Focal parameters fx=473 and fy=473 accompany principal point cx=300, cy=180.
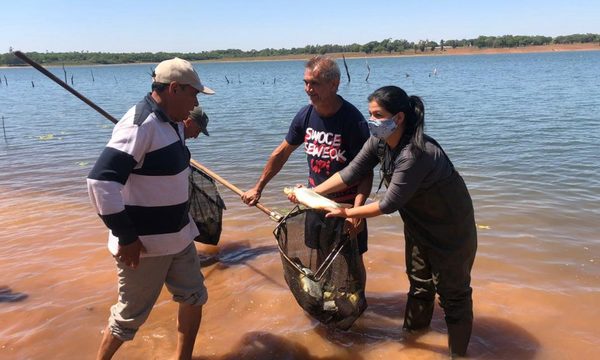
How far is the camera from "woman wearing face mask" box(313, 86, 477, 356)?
272cm

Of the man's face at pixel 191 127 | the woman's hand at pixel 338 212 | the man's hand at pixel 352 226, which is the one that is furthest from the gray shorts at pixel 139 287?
the man's face at pixel 191 127

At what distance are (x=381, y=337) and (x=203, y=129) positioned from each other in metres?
2.28

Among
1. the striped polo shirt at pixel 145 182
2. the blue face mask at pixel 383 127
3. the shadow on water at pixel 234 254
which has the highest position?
the blue face mask at pixel 383 127

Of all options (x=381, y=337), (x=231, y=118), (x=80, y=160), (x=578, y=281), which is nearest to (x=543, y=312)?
(x=578, y=281)

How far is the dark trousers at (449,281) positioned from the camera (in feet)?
9.95

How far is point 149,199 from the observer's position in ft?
8.76

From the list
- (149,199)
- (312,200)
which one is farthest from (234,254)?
(149,199)

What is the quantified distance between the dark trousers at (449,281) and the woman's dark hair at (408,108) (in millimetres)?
750

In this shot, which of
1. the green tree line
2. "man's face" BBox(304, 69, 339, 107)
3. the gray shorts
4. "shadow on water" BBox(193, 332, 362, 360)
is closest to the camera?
the gray shorts

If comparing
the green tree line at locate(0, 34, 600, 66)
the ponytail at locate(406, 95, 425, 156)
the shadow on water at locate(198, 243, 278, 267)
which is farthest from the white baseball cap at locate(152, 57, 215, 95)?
the green tree line at locate(0, 34, 600, 66)

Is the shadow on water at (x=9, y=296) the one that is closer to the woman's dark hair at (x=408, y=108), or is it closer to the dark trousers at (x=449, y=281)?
the dark trousers at (x=449, y=281)

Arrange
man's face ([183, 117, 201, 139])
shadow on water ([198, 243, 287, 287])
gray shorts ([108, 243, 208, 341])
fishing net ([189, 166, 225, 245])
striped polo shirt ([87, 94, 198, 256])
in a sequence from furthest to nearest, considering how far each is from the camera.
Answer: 1. shadow on water ([198, 243, 287, 287])
2. fishing net ([189, 166, 225, 245])
3. man's face ([183, 117, 201, 139])
4. gray shorts ([108, 243, 208, 341])
5. striped polo shirt ([87, 94, 198, 256])

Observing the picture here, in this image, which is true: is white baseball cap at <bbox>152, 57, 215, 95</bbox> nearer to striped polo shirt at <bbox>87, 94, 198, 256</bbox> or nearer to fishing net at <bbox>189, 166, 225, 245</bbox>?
striped polo shirt at <bbox>87, 94, 198, 256</bbox>

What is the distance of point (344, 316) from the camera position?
3.50 meters
